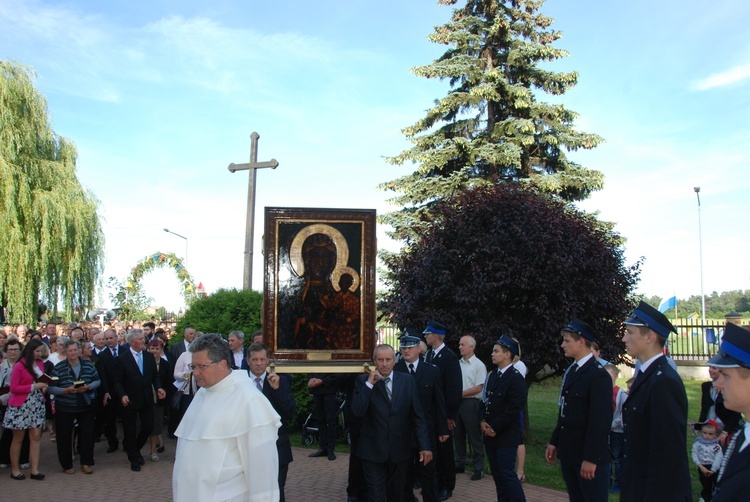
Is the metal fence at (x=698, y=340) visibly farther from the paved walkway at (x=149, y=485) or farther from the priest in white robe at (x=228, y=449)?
the priest in white robe at (x=228, y=449)

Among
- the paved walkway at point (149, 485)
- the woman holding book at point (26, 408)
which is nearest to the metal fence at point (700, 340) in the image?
the paved walkway at point (149, 485)

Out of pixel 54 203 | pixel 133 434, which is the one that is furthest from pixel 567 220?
pixel 54 203

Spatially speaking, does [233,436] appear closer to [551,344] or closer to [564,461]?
[564,461]

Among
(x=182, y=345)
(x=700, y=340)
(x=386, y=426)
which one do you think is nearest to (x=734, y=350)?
(x=386, y=426)

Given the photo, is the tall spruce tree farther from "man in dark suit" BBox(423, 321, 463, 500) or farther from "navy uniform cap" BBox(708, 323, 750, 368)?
"navy uniform cap" BBox(708, 323, 750, 368)

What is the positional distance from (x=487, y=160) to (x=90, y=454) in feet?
44.0

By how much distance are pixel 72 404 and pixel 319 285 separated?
537 cm

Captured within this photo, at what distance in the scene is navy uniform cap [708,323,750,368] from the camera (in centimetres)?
303

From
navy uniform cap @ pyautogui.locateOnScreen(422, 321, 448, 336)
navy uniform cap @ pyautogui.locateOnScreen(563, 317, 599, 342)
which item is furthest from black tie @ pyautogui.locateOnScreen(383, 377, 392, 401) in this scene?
navy uniform cap @ pyautogui.locateOnScreen(422, 321, 448, 336)

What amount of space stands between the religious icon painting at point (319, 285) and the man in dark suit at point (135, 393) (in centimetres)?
499

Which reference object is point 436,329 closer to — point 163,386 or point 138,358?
point 138,358

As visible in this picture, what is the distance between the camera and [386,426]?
6.64 m

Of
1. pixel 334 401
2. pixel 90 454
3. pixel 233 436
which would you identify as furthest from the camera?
pixel 334 401

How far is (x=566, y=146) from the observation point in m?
20.5
